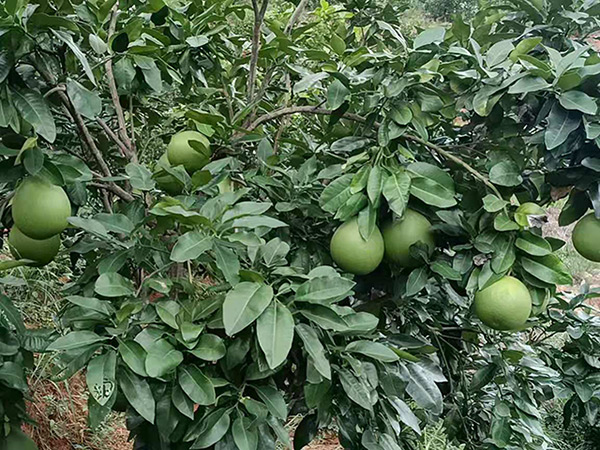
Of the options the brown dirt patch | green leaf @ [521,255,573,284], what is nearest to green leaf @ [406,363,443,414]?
green leaf @ [521,255,573,284]

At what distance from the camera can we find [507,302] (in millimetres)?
964

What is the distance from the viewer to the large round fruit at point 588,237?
1.01 meters

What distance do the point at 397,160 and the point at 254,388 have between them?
487 millimetres

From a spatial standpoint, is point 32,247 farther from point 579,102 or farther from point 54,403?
point 54,403

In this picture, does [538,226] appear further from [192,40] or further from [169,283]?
[192,40]

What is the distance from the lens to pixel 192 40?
49.2 inches

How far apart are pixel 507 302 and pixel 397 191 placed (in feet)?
0.83

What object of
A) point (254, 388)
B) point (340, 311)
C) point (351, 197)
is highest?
point (351, 197)

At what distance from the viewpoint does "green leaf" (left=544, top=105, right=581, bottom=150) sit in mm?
936

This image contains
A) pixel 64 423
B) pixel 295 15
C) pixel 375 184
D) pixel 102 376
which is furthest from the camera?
pixel 64 423

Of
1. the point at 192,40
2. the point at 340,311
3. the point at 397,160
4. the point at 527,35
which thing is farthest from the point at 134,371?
the point at 527,35

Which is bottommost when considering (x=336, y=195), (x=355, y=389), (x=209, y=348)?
(x=355, y=389)

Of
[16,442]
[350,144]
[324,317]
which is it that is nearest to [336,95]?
[350,144]

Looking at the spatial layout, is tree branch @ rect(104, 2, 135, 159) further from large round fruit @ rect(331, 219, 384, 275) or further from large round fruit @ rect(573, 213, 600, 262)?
large round fruit @ rect(573, 213, 600, 262)
